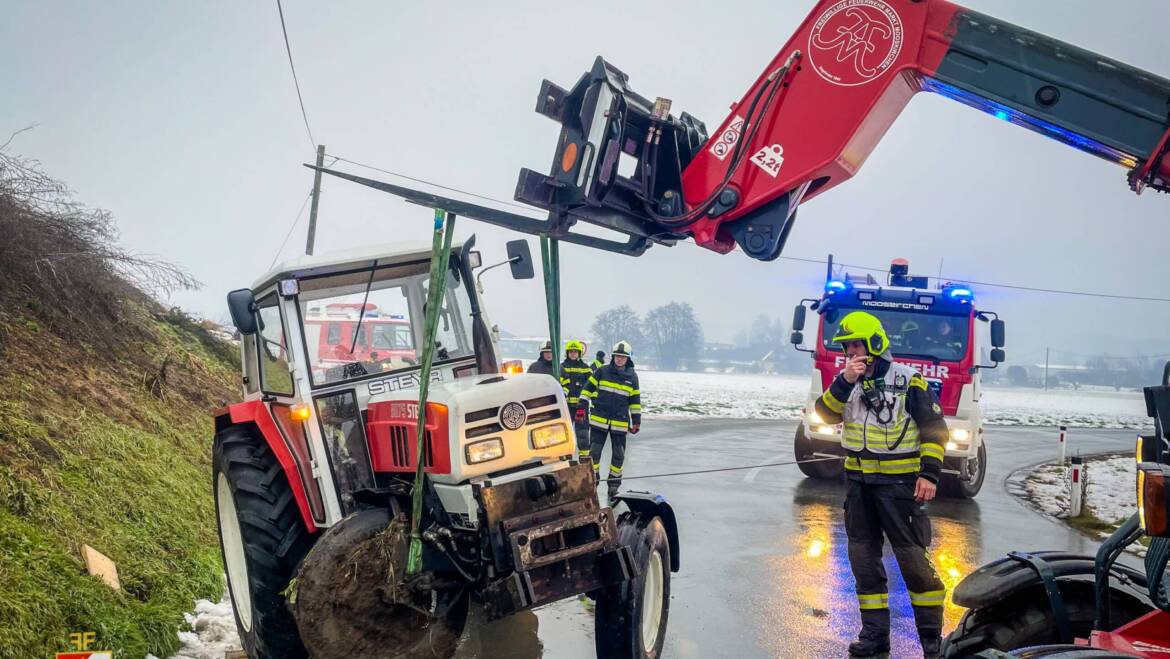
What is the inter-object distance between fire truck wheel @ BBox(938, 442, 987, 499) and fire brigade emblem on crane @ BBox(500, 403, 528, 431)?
28.2 ft

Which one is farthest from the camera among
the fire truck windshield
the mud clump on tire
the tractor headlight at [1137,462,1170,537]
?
the fire truck windshield

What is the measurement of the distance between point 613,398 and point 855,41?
613 centimetres

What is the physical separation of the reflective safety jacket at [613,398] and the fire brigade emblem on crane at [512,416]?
18.3ft

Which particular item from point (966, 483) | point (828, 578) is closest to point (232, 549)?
point (828, 578)

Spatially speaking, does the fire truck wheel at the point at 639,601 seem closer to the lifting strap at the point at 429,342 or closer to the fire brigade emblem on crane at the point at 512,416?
the fire brigade emblem on crane at the point at 512,416

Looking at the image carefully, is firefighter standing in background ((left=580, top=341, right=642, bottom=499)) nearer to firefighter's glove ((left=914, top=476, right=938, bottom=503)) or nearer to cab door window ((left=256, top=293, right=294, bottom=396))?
firefighter's glove ((left=914, top=476, right=938, bottom=503))

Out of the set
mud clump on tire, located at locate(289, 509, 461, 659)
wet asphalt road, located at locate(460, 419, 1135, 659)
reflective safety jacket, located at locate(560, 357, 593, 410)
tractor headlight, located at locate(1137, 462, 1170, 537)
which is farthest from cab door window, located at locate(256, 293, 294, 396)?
reflective safety jacket, located at locate(560, 357, 593, 410)

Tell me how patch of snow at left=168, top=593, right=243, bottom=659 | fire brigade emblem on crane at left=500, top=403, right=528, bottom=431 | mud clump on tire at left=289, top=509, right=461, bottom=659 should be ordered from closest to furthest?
mud clump on tire at left=289, top=509, right=461, bottom=659 → fire brigade emblem on crane at left=500, top=403, right=528, bottom=431 → patch of snow at left=168, top=593, right=243, bottom=659

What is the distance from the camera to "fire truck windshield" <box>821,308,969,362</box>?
11.0 metres

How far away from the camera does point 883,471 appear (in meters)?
5.08

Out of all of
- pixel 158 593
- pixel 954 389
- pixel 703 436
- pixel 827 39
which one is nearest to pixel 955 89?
pixel 827 39

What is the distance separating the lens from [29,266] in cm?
795

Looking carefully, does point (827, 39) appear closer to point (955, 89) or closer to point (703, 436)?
point (955, 89)

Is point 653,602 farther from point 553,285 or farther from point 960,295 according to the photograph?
point 960,295
